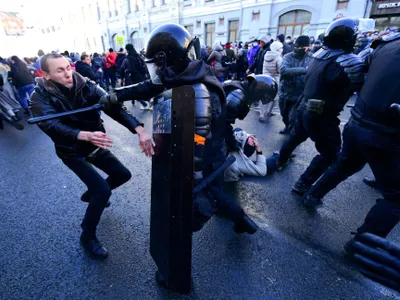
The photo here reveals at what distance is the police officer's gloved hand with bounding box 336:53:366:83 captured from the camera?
1.99 metres

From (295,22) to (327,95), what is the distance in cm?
1797

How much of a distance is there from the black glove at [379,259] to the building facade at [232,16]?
15686mm

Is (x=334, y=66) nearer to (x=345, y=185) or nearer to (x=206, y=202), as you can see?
(x=345, y=185)

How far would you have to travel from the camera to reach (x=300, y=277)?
1851 mm

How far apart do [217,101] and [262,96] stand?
3.21 feet

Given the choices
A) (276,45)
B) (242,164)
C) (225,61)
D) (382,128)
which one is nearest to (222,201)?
(242,164)

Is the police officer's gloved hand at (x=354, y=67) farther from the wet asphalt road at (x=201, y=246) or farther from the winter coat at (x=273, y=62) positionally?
the winter coat at (x=273, y=62)

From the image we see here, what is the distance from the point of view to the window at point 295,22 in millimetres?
16625

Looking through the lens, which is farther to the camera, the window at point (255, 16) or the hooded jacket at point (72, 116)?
the window at point (255, 16)

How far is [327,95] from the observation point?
2.52 metres

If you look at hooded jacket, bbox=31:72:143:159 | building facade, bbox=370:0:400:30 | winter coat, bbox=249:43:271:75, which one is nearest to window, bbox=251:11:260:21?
building facade, bbox=370:0:400:30

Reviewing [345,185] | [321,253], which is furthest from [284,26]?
[321,253]

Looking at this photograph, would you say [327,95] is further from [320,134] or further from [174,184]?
[174,184]

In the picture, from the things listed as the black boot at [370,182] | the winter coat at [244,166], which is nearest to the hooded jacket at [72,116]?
the winter coat at [244,166]
